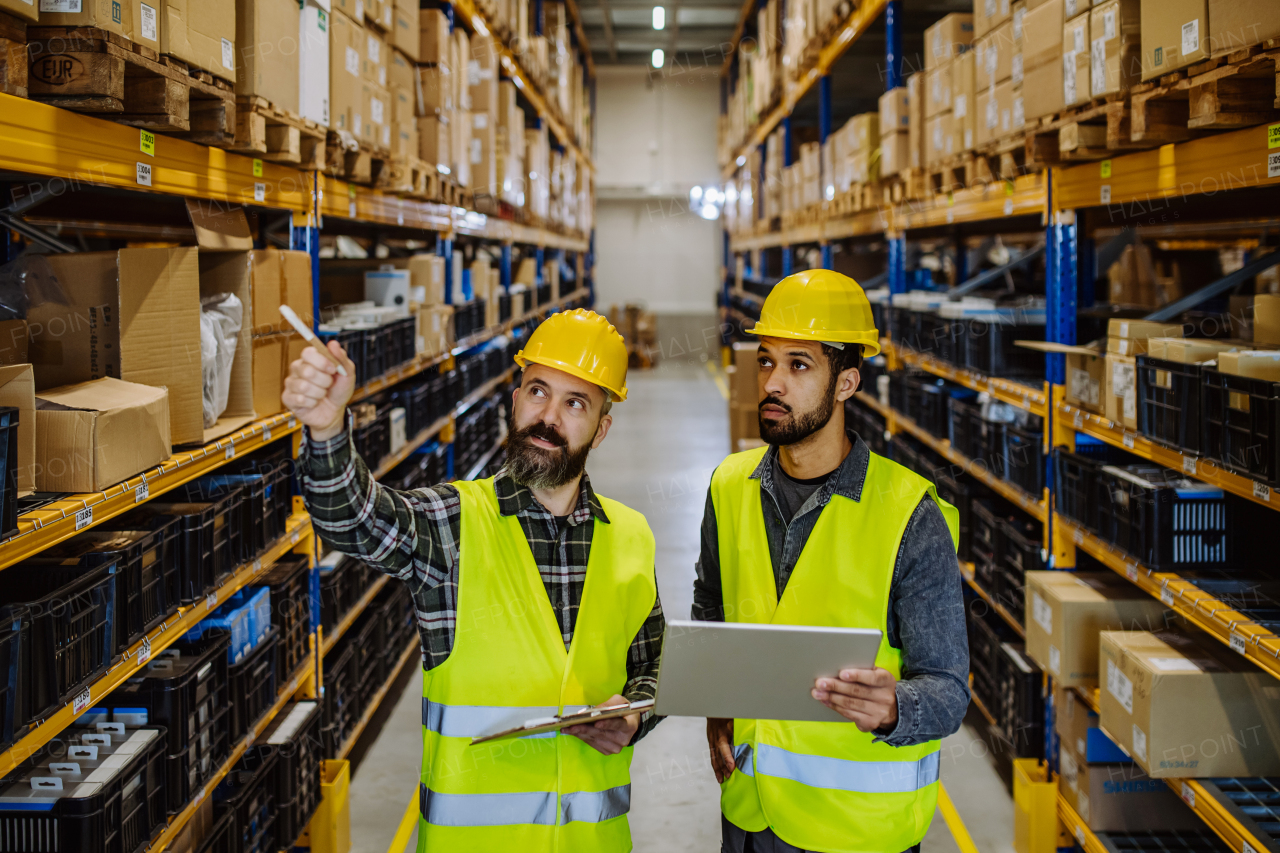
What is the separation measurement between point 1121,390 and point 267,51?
2854 mm

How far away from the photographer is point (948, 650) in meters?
2.05

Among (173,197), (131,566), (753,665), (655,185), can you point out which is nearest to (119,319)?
(131,566)

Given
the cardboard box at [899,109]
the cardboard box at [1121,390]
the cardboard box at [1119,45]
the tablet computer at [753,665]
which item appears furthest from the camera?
the cardboard box at [899,109]

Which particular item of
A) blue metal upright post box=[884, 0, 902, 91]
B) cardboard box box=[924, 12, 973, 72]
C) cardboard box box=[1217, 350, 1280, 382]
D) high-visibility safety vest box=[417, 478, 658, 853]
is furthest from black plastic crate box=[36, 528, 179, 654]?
blue metal upright post box=[884, 0, 902, 91]

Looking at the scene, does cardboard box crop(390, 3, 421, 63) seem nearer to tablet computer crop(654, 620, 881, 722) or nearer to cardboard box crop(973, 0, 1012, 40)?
cardboard box crop(973, 0, 1012, 40)

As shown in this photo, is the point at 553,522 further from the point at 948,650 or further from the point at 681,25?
the point at 681,25

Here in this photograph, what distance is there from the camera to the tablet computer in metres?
1.69

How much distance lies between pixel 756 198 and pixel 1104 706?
11.2m

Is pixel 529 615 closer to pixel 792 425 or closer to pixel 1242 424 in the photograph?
pixel 792 425

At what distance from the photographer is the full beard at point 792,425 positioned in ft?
7.35

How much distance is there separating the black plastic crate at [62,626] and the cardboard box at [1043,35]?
325 cm

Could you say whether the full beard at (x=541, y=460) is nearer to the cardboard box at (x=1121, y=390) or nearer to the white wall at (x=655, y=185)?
the cardboard box at (x=1121, y=390)

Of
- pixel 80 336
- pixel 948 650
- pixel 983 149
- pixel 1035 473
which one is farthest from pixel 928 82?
pixel 80 336

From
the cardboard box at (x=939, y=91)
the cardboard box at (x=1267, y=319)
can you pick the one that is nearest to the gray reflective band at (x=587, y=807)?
the cardboard box at (x=1267, y=319)
